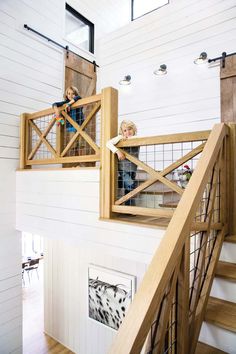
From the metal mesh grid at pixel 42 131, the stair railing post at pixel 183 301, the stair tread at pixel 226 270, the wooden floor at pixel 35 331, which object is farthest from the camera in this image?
the wooden floor at pixel 35 331

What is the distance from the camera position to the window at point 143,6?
3983 mm

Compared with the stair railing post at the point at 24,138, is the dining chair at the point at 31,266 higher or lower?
lower

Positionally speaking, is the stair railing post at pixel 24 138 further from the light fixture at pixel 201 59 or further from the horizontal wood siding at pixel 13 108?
the light fixture at pixel 201 59

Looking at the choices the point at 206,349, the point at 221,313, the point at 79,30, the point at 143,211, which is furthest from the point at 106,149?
the point at 79,30

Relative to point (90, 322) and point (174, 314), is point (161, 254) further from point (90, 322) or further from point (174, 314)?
point (90, 322)

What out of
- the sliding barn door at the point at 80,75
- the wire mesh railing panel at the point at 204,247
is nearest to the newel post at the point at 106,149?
the wire mesh railing panel at the point at 204,247

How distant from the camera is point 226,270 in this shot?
1.53 meters

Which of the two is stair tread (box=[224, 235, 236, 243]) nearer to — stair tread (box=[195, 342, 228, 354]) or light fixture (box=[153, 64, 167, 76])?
stair tread (box=[195, 342, 228, 354])

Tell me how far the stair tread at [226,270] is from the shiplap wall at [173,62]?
2.18 m

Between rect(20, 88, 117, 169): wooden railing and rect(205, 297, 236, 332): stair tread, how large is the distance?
148cm

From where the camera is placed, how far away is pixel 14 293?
131 inches

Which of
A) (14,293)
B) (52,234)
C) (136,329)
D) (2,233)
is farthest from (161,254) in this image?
(14,293)

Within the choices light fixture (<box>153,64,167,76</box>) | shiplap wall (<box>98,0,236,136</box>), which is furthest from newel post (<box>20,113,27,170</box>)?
light fixture (<box>153,64,167,76</box>)

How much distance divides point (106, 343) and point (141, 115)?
12.4ft
